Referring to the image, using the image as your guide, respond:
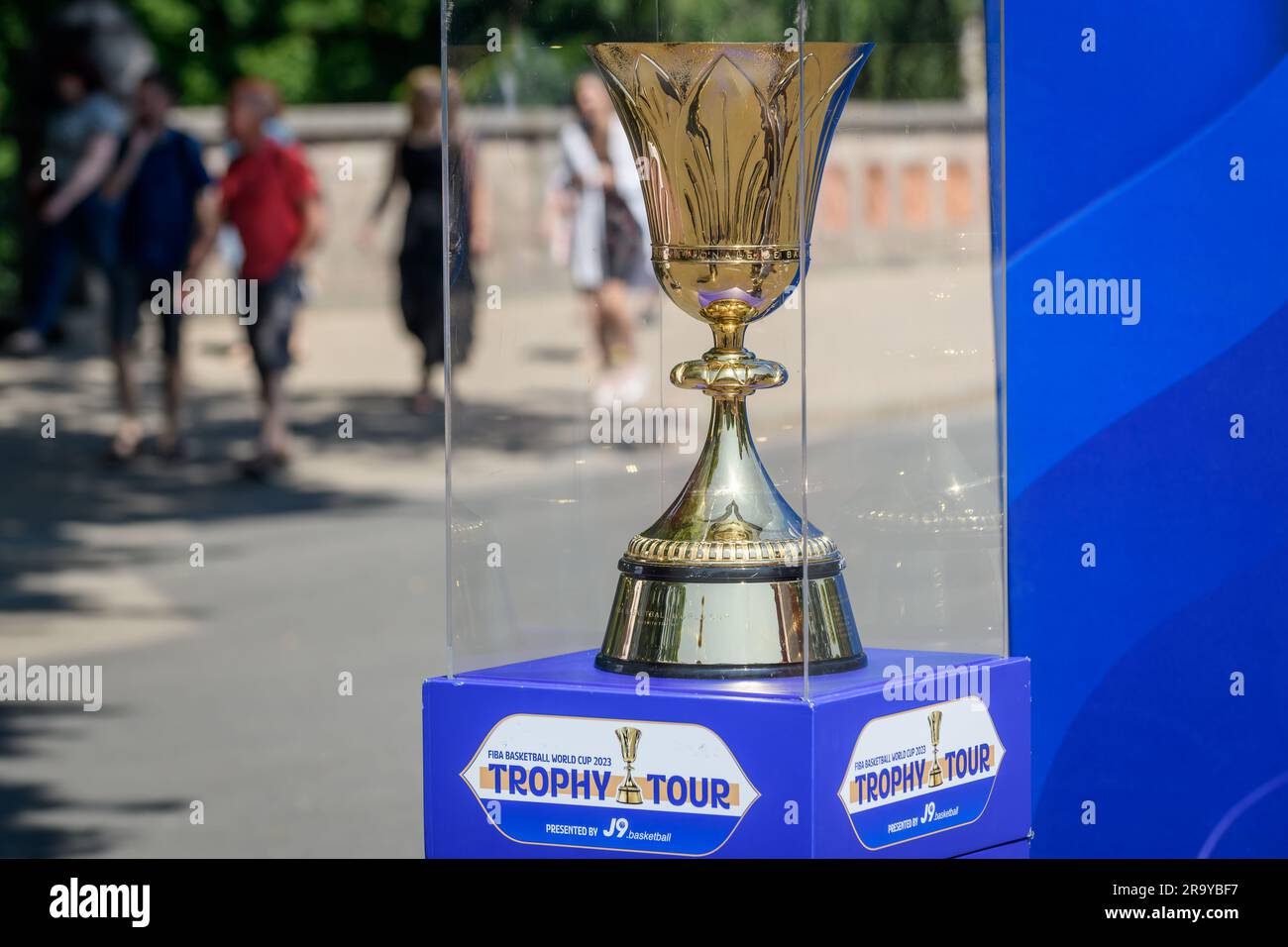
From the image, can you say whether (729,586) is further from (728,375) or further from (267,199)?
(267,199)

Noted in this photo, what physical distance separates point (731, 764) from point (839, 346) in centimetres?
78

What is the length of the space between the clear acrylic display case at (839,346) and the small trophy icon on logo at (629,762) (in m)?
0.33

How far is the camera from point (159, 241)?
33.7ft

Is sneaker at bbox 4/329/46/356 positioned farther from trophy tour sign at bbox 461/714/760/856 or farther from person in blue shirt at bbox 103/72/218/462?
trophy tour sign at bbox 461/714/760/856

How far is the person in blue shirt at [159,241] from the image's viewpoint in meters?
9.49

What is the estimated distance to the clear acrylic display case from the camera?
2752mm

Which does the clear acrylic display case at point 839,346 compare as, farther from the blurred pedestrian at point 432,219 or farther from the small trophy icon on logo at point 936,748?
the small trophy icon on logo at point 936,748

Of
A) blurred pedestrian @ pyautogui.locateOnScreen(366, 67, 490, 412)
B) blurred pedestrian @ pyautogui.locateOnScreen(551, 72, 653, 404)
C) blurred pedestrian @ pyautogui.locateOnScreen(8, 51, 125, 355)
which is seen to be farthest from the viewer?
blurred pedestrian @ pyautogui.locateOnScreen(8, 51, 125, 355)

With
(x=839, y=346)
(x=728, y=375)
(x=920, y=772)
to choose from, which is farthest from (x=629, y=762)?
(x=839, y=346)

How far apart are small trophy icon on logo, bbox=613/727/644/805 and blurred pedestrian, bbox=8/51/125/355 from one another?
10743 mm

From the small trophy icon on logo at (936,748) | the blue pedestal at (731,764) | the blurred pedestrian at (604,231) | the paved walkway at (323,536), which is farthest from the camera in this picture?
the blurred pedestrian at (604,231)

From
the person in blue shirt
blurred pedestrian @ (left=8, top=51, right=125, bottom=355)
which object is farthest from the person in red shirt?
blurred pedestrian @ (left=8, top=51, right=125, bottom=355)

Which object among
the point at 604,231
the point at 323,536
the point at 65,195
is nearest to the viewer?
the point at 604,231

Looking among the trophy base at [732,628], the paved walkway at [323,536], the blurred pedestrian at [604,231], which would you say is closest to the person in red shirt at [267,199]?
the paved walkway at [323,536]
